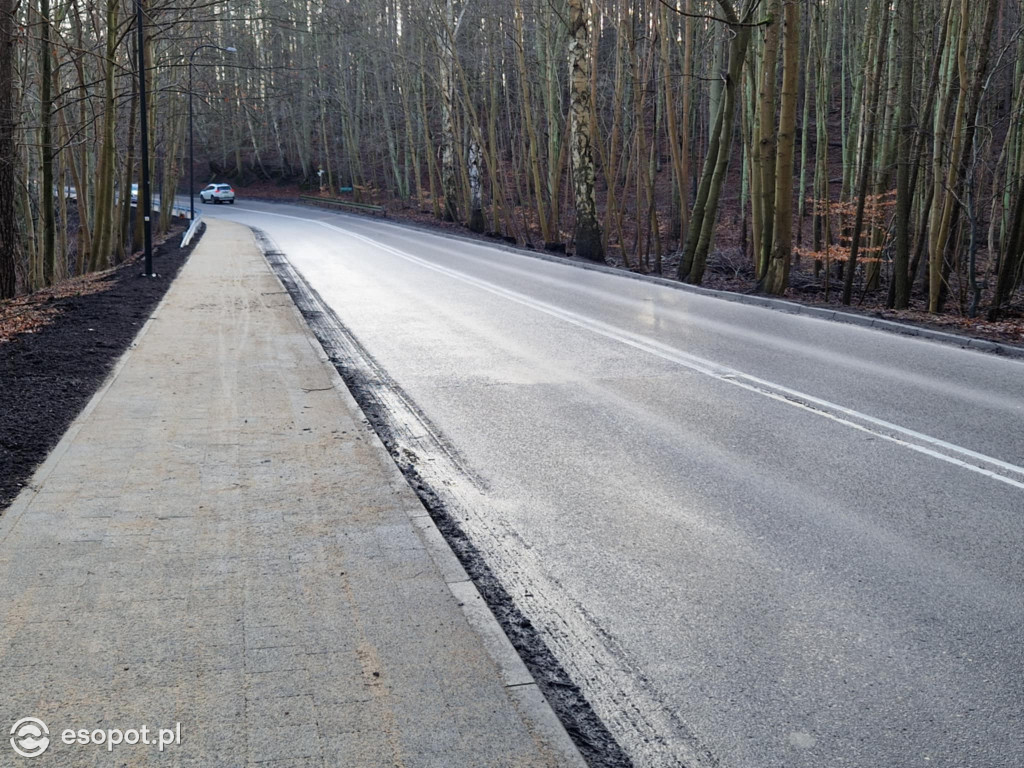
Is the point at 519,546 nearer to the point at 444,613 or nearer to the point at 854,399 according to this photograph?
the point at 444,613

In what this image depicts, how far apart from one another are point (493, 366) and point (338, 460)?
3961mm

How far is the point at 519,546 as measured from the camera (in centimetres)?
516

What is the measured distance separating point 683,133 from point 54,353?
20.6 m

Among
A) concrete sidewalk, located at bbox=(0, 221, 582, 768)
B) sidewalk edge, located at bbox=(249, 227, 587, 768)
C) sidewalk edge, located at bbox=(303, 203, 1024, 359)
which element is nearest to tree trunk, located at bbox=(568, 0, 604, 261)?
sidewalk edge, located at bbox=(303, 203, 1024, 359)

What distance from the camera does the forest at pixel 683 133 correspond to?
1762cm

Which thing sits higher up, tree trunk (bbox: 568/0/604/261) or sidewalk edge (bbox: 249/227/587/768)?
tree trunk (bbox: 568/0/604/261)

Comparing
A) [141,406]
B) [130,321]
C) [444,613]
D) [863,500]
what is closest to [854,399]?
[863,500]

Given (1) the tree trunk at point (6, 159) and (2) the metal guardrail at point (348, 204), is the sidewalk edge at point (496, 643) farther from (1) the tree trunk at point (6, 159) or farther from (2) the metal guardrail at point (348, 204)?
(2) the metal guardrail at point (348, 204)

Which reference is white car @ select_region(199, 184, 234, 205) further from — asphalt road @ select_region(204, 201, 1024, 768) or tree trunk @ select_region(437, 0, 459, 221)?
asphalt road @ select_region(204, 201, 1024, 768)

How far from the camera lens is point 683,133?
27.0 m

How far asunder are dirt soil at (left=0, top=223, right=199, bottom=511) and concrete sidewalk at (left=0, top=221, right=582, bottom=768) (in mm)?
280

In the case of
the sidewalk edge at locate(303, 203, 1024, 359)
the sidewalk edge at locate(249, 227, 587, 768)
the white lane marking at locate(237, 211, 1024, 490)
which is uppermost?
the sidewalk edge at locate(303, 203, 1024, 359)

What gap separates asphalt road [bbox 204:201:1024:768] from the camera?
3.44 meters

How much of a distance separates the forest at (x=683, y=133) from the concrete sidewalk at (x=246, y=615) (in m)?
13.4
